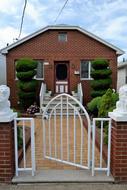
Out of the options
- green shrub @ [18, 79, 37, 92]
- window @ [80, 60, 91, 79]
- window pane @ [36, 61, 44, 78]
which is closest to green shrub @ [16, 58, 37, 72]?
green shrub @ [18, 79, 37, 92]

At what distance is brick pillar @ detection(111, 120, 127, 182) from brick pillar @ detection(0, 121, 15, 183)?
1637 mm

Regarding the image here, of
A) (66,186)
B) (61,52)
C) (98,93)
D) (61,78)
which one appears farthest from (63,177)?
(61,52)

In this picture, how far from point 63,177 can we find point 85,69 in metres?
10.3

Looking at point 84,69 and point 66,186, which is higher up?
point 84,69

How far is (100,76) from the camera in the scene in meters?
12.1

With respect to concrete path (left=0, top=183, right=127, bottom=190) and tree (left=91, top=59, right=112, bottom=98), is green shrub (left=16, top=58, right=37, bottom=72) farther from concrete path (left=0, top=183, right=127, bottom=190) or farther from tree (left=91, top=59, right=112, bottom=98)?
concrete path (left=0, top=183, right=127, bottom=190)

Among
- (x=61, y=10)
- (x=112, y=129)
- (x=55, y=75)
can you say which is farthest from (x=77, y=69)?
(x=112, y=129)

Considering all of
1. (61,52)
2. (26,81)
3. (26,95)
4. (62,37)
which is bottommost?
(26,95)

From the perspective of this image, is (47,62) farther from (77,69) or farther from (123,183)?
(123,183)

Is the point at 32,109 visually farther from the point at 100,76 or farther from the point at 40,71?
the point at 100,76

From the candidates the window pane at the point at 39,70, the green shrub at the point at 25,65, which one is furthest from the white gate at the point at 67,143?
the window pane at the point at 39,70

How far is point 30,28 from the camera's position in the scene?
Result: 15.3m

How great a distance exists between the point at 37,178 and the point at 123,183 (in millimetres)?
1357

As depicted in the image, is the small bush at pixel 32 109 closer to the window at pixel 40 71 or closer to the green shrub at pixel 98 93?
the window at pixel 40 71
